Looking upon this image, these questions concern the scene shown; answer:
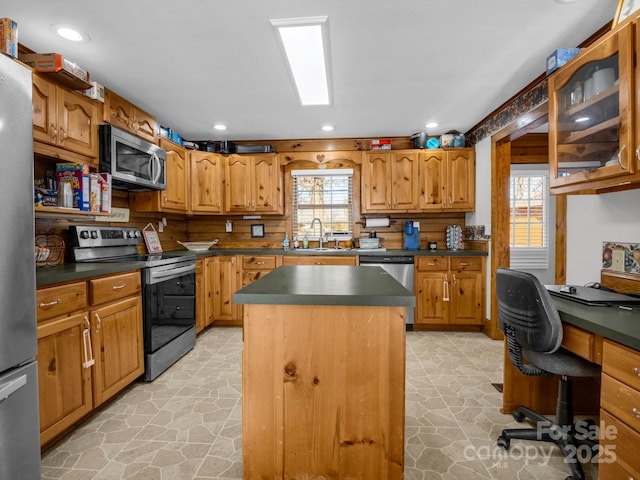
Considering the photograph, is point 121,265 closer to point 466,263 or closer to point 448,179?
point 466,263

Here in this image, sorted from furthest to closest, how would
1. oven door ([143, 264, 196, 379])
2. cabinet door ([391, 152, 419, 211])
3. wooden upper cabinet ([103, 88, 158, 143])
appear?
1. cabinet door ([391, 152, 419, 211])
2. wooden upper cabinet ([103, 88, 158, 143])
3. oven door ([143, 264, 196, 379])

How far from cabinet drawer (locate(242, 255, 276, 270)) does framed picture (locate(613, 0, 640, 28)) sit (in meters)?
3.32

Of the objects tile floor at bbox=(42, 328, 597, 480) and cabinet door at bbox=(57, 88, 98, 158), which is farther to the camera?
cabinet door at bbox=(57, 88, 98, 158)

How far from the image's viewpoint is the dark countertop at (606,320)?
1.06 m

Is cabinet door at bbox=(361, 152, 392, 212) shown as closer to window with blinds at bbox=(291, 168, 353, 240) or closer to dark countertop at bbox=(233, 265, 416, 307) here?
window with blinds at bbox=(291, 168, 353, 240)

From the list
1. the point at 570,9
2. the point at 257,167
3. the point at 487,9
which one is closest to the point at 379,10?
the point at 487,9

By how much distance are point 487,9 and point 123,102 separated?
2.88 metres

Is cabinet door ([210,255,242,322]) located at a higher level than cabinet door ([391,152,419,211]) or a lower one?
lower

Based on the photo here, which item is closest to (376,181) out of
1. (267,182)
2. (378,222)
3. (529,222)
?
(378,222)

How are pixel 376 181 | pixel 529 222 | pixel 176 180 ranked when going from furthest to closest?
pixel 529 222
pixel 376 181
pixel 176 180

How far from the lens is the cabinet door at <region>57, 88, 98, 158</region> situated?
2070mm

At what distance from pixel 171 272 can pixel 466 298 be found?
3.21 metres

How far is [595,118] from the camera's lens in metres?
1.58

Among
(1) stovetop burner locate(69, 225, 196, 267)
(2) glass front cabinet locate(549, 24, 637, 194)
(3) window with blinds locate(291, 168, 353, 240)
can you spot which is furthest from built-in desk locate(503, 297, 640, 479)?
(3) window with blinds locate(291, 168, 353, 240)
